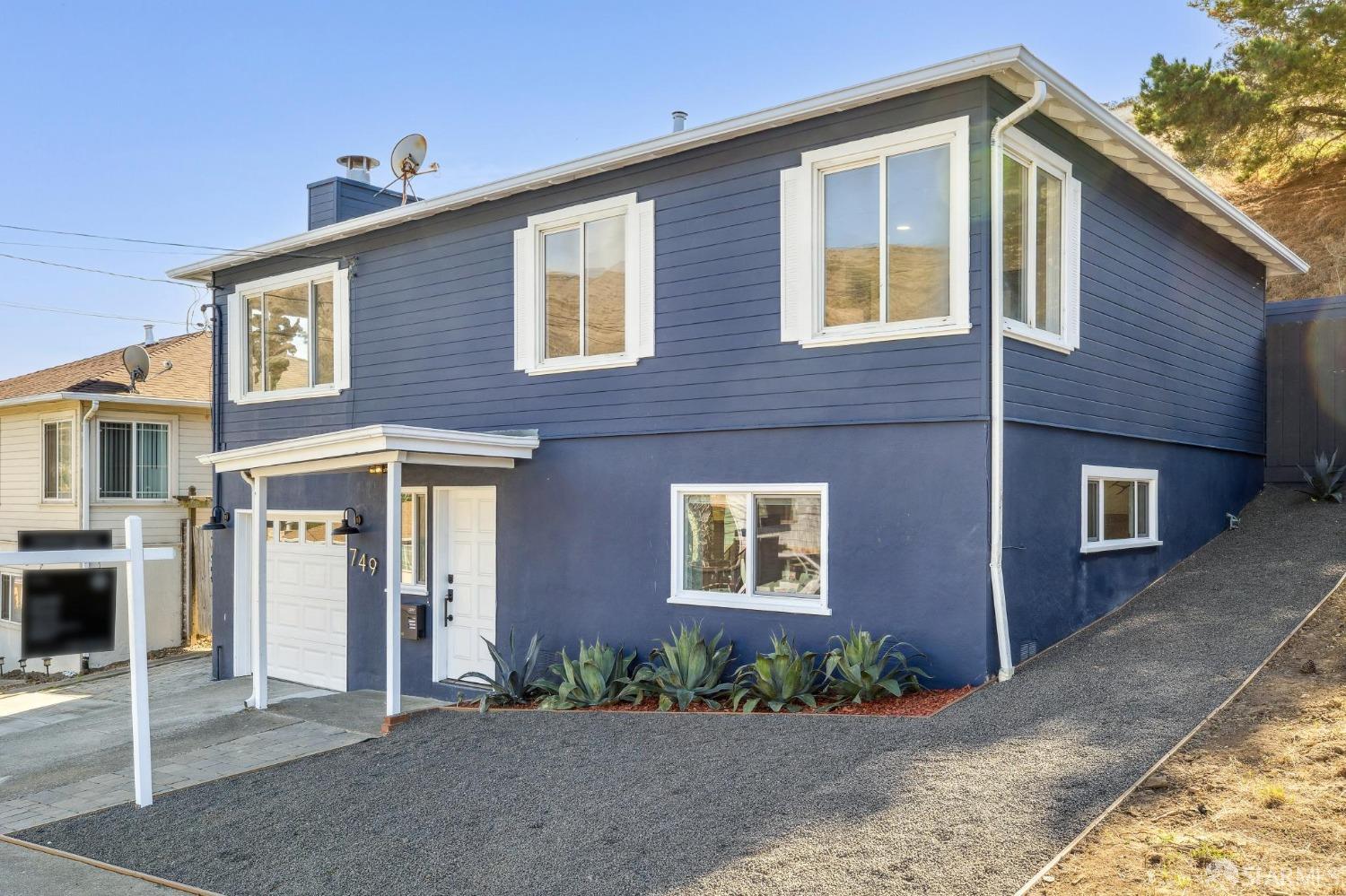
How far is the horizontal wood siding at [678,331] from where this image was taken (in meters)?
7.63

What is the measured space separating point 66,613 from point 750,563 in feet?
16.8

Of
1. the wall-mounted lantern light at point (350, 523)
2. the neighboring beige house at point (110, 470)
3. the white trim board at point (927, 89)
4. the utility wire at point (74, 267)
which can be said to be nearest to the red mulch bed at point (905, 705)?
the white trim board at point (927, 89)

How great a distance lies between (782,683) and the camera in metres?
7.46

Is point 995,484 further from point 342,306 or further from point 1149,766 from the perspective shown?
point 342,306

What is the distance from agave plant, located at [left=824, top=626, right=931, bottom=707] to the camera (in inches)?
285

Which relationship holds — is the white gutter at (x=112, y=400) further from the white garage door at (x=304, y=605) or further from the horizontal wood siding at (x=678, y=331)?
the horizontal wood siding at (x=678, y=331)

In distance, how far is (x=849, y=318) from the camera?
8.04 m

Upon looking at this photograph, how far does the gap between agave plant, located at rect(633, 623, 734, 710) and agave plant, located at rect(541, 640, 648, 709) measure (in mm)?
180

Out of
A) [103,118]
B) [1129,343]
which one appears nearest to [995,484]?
[1129,343]

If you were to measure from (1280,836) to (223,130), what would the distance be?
63.0 feet

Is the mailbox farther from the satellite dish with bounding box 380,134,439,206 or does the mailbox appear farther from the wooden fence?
the wooden fence

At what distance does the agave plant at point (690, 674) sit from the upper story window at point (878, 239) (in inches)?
104

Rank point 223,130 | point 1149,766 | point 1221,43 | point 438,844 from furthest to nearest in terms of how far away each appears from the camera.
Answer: point 1221,43, point 223,130, point 438,844, point 1149,766

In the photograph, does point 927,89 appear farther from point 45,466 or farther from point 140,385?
point 45,466
